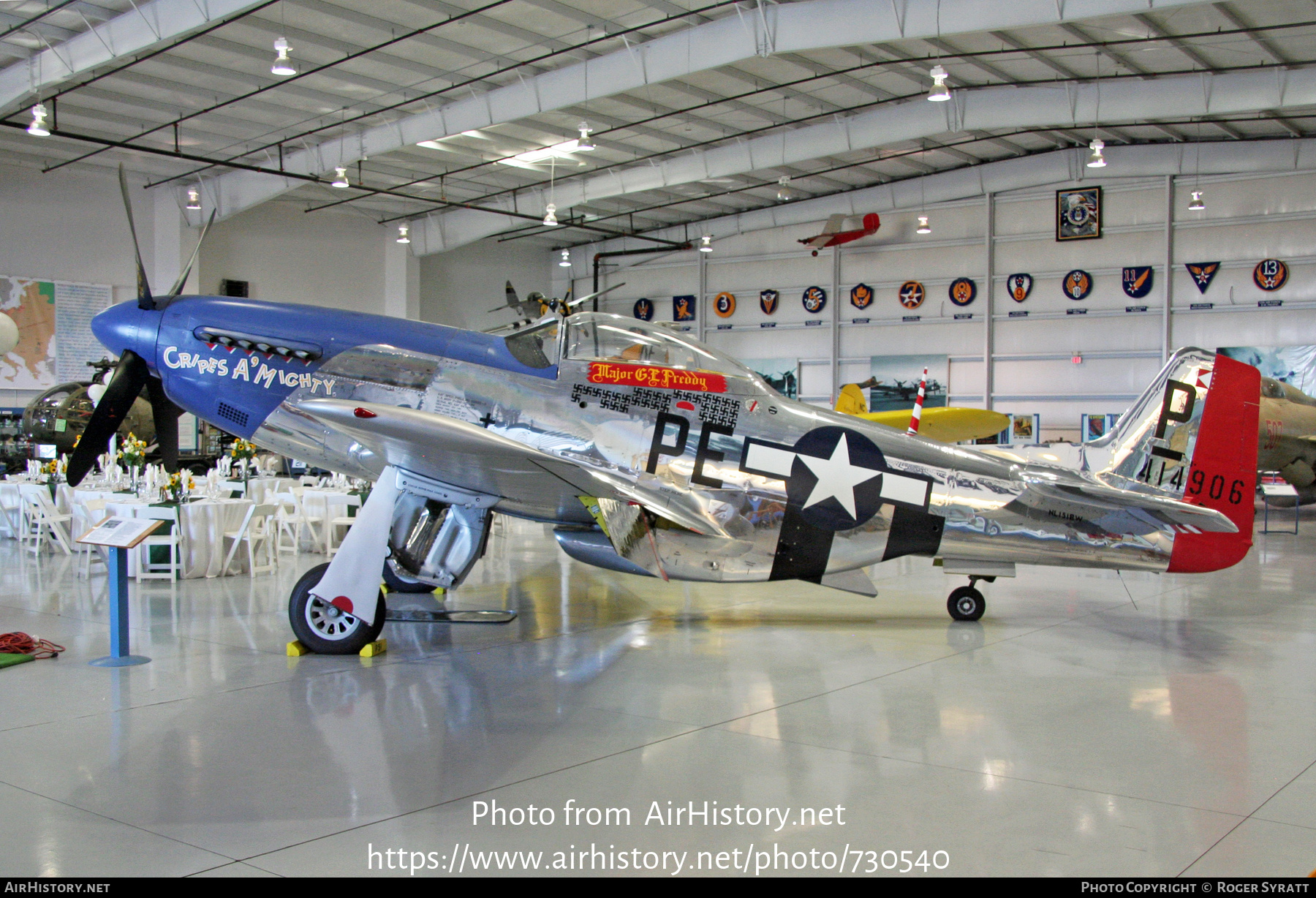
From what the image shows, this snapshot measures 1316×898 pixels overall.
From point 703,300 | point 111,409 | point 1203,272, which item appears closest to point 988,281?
point 1203,272

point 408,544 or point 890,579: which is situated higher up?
point 408,544

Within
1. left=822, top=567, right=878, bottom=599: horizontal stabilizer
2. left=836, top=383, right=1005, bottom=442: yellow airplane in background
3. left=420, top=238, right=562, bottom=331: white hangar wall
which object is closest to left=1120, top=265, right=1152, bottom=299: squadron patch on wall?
left=836, top=383, right=1005, bottom=442: yellow airplane in background

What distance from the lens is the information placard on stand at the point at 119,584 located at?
19.8ft

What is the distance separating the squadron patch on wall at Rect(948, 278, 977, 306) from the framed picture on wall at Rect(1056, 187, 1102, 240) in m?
2.38

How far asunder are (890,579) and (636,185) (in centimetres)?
1521

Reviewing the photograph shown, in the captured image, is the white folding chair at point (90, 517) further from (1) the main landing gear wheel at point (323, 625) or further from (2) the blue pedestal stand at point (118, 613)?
(1) the main landing gear wheel at point (323, 625)

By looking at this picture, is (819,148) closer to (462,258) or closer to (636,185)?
(636,185)

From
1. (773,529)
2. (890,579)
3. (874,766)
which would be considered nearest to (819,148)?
(890,579)

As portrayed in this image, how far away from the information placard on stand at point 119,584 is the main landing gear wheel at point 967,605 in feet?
19.2

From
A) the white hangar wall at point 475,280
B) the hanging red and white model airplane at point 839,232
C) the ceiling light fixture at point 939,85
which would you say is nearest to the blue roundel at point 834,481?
the ceiling light fixture at point 939,85

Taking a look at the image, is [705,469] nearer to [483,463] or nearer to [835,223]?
[483,463]

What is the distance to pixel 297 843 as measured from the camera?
3.33 meters

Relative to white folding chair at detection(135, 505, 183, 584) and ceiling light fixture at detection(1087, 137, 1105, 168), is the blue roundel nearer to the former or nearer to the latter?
white folding chair at detection(135, 505, 183, 584)

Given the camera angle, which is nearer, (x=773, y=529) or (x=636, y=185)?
(x=773, y=529)
